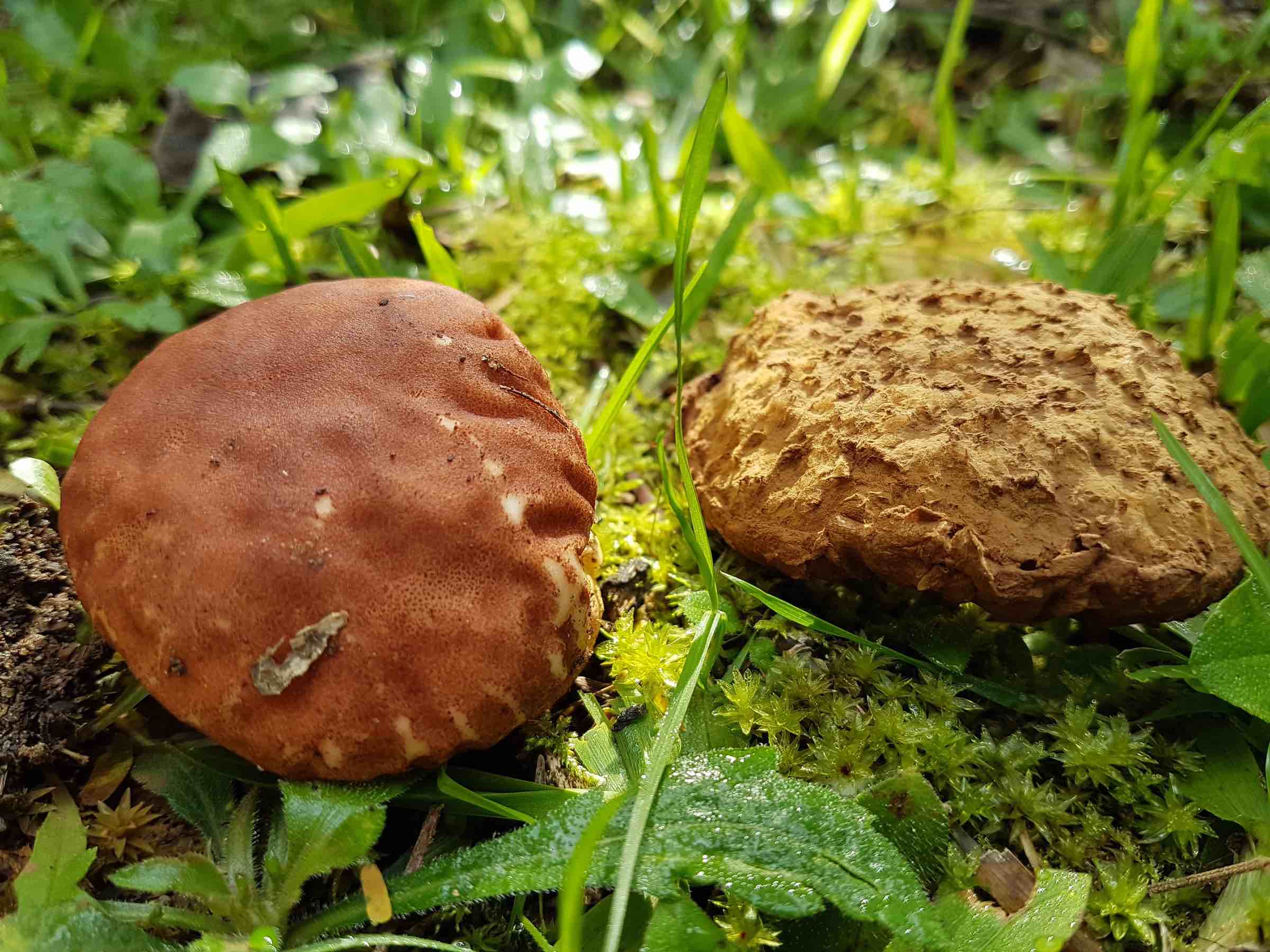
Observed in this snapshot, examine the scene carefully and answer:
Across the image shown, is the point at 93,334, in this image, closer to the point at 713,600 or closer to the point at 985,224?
the point at 713,600

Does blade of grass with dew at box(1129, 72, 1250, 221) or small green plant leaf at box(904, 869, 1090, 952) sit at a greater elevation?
blade of grass with dew at box(1129, 72, 1250, 221)

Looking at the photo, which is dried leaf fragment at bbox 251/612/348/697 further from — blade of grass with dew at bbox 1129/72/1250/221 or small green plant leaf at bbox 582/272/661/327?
blade of grass with dew at bbox 1129/72/1250/221

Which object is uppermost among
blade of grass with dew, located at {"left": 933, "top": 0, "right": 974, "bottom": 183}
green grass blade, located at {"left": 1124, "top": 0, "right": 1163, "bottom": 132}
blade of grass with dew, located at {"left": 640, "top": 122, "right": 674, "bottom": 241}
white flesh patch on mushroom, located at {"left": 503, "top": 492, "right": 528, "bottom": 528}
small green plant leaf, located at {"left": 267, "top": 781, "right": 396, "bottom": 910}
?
green grass blade, located at {"left": 1124, "top": 0, "right": 1163, "bottom": 132}

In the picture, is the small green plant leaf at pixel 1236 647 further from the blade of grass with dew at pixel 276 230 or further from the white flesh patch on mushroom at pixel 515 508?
the blade of grass with dew at pixel 276 230

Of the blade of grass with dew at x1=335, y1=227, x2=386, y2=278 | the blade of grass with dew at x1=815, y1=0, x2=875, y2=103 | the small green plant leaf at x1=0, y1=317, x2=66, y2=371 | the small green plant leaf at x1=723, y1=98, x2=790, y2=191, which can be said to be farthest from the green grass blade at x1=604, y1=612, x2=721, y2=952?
the blade of grass with dew at x1=815, y1=0, x2=875, y2=103

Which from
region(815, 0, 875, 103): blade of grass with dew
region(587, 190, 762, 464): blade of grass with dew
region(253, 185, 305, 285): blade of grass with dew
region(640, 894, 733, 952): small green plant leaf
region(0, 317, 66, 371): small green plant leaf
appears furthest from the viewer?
region(815, 0, 875, 103): blade of grass with dew

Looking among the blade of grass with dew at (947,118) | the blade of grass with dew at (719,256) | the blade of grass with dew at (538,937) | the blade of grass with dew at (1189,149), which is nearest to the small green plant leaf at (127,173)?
the blade of grass with dew at (719,256)

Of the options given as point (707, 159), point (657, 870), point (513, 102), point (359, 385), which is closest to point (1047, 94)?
point (513, 102)
